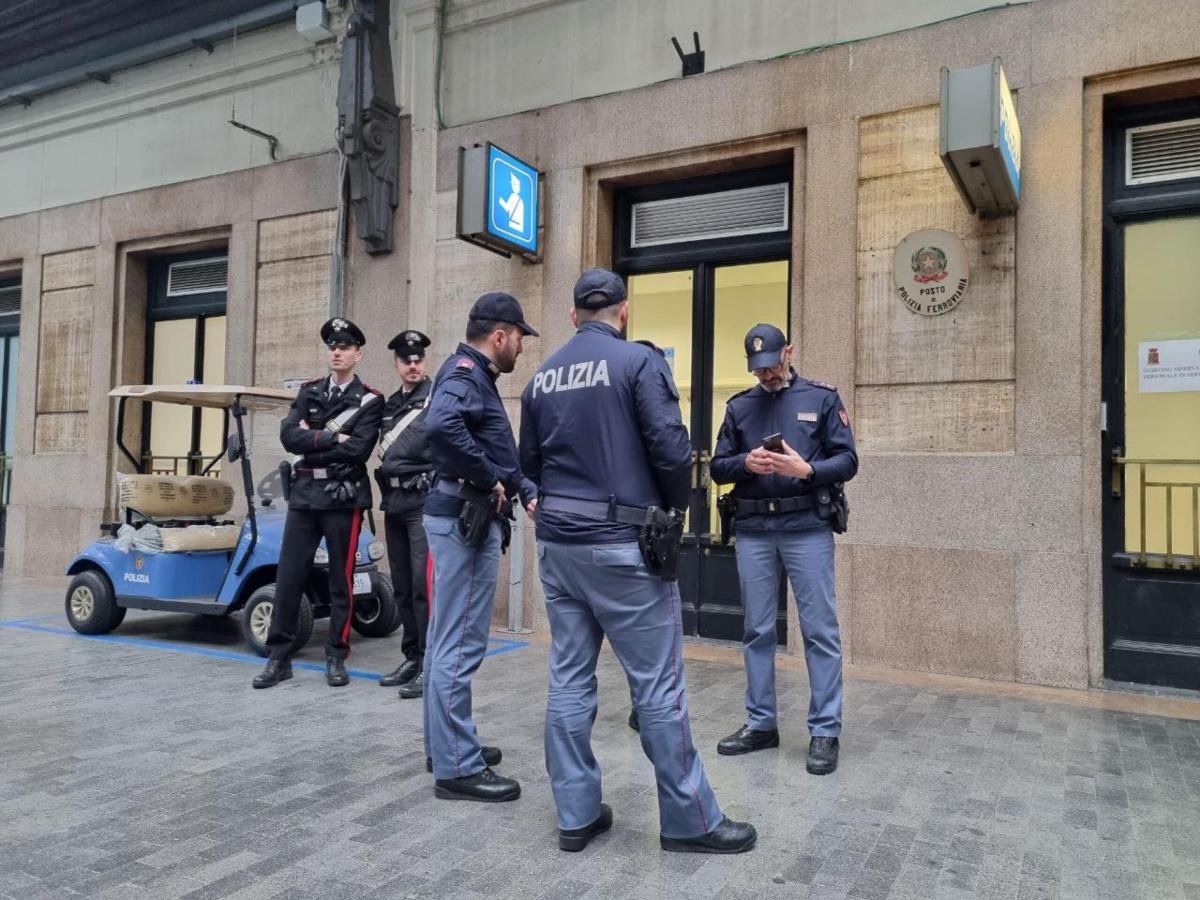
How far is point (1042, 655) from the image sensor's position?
6113mm

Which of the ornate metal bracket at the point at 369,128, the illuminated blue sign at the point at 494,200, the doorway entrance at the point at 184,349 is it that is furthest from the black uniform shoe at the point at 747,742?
the doorway entrance at the point at 184,349

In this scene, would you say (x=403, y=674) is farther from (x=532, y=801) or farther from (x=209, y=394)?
(x=209, y=394)

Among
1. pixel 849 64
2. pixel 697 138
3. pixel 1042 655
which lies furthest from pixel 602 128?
pixel 1042 655

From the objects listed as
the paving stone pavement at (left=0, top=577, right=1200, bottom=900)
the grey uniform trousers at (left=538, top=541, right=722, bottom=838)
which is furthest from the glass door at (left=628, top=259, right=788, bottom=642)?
the grey uniform trousers at (left=538, top=541, right=722, bottom=838)

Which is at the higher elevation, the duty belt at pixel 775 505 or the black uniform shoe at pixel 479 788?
the duty belt at pixel 775 505

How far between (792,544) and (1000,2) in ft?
14.6

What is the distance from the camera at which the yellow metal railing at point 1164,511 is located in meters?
6.00

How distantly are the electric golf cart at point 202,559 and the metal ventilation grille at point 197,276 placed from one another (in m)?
3.71

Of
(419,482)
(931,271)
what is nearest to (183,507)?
(419,482)

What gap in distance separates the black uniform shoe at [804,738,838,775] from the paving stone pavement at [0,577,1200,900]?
7 centimetres

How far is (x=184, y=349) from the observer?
36.0 ft

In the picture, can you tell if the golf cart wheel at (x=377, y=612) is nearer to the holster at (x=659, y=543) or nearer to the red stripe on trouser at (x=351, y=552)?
the red stripe on trouser at (x=351, y=552)

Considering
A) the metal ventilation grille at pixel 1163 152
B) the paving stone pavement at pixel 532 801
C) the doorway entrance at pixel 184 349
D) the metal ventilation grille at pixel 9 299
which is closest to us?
the paving stone pavement at pixel 532 801

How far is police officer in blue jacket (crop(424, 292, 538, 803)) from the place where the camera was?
12.6 feet
